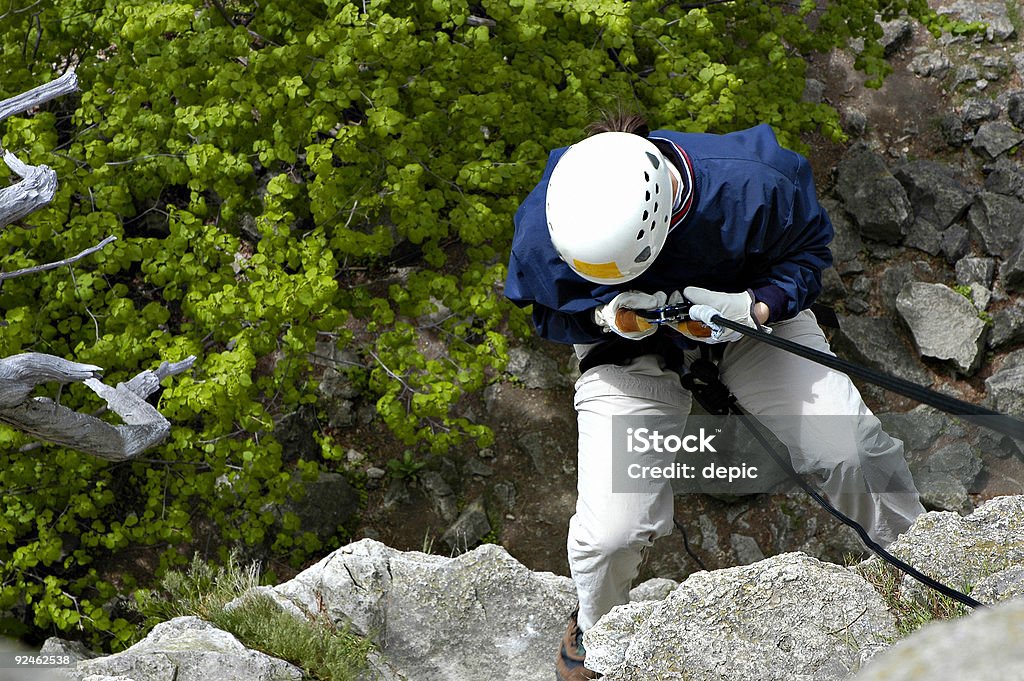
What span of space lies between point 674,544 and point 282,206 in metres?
3.25

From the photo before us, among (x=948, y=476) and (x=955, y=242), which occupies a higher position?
(x=955, y=242)

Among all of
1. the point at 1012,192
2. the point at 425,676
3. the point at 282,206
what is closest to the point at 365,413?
the point at 282,206

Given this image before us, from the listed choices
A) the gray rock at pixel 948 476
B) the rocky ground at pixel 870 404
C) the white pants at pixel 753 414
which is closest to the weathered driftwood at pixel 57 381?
the rocky ground at pixel 870 404

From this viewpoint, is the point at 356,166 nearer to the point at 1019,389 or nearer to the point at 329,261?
the point at 329,261

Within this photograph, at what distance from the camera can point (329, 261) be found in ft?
14.9

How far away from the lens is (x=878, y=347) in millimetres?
6746

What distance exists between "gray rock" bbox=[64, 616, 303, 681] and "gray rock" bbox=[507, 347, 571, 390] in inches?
128

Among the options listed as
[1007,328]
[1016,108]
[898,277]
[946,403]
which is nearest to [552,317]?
[946,403]

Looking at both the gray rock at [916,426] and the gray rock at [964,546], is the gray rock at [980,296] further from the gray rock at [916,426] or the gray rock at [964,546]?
the gray rock at [964,546]

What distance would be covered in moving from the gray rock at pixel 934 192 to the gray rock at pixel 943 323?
2.21 feet

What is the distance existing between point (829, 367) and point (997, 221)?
4.89 metres

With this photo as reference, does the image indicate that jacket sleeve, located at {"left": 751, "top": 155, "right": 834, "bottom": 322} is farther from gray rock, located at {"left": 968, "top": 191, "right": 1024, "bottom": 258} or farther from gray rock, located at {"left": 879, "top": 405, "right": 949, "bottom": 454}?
gray rock, located at {"left": 968, "top": 191, "right": 1024, "bottom": 258}

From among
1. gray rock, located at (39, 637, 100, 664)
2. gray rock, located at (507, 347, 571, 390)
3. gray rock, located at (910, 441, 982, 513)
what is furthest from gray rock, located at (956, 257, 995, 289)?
gray rock, located at (39, 637, 100, 664)

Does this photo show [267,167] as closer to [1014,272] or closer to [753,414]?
[753,414]
